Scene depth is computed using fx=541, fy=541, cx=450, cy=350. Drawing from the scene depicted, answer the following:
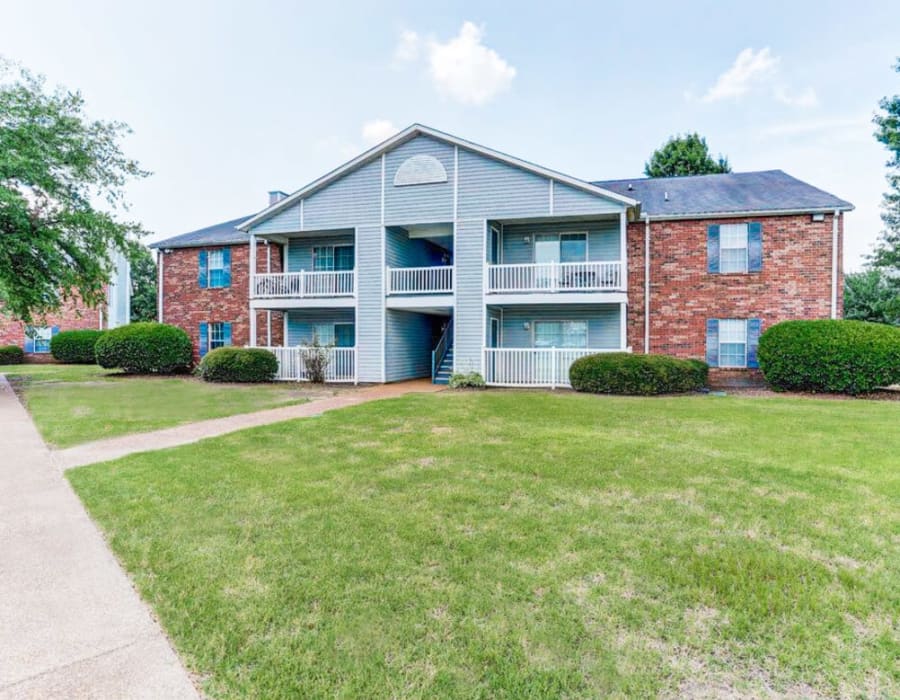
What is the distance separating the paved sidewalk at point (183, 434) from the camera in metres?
7.05

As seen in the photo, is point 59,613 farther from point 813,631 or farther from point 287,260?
point 287,260

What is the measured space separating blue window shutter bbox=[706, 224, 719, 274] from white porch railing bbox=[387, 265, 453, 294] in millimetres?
7961

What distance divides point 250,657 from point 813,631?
2.85 metres

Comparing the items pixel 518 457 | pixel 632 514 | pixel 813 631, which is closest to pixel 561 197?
pixel 518 457

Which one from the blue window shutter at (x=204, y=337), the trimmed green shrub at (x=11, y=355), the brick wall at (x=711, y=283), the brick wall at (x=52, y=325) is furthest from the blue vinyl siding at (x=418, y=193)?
the trimmed green shrub at (x=11, y=355)

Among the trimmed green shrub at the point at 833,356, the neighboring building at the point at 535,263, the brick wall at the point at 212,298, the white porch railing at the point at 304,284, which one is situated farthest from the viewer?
the brick wall at the point at 212,298

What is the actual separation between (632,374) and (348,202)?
10349 mm

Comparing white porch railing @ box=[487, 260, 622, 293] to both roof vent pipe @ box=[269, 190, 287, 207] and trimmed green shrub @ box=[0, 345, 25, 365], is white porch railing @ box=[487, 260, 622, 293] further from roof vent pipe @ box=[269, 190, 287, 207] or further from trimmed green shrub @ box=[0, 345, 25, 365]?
trimmed green shrub @ box=[0, 345, 25, 365]

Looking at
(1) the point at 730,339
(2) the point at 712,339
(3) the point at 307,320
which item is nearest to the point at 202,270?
(3) the point at 307,320

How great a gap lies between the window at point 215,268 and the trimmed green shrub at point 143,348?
2414mm

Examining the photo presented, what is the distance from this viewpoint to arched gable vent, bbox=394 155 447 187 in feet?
55.0

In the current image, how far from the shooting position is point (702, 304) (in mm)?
16750

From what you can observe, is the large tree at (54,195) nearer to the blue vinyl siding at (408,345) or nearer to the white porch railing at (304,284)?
the white porch railing at (304,284)

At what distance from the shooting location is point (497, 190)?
53.3 ft
